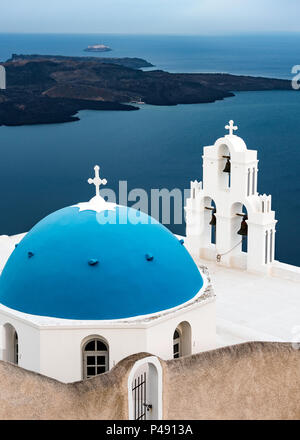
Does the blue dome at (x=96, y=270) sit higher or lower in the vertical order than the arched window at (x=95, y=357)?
higher

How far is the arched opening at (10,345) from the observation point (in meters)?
17.2

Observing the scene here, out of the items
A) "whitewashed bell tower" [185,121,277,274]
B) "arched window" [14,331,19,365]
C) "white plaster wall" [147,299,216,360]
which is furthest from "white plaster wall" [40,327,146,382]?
"whitewashed bell tower" [185,121,277,274]

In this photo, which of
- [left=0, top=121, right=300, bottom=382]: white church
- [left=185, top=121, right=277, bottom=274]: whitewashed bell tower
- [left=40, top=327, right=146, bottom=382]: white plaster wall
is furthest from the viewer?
[left=185, top=121, right=277, bottom=274]: whitewashed bell tower

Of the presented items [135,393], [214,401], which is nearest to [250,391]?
[214,401]

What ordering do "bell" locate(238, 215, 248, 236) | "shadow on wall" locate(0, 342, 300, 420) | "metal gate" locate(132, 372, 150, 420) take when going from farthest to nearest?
"bell" locate(238, 215, 248, 236) → "metal gate" locate(132, 372, 150, 420) → "shadow on wall" locate(0, 342, 300, 420)

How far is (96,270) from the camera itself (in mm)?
16594

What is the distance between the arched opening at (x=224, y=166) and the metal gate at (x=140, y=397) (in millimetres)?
10123

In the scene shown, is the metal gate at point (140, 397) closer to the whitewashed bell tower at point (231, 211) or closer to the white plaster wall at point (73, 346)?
the white plaster wall at point (73, 346)

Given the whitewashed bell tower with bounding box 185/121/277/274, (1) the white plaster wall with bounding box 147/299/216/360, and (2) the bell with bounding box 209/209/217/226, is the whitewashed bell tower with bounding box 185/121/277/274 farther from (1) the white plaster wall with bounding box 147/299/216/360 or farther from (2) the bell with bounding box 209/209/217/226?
(1) the white plaster wall with bounding box 147/299/216/360

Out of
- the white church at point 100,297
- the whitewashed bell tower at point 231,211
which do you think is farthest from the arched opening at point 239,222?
the white church at point 100,297

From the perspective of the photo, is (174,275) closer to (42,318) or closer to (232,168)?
(42,318)

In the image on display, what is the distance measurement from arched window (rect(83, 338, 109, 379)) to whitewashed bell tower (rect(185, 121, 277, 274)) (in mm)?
8813

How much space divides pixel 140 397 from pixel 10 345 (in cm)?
332

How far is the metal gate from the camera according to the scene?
15.4 metres
